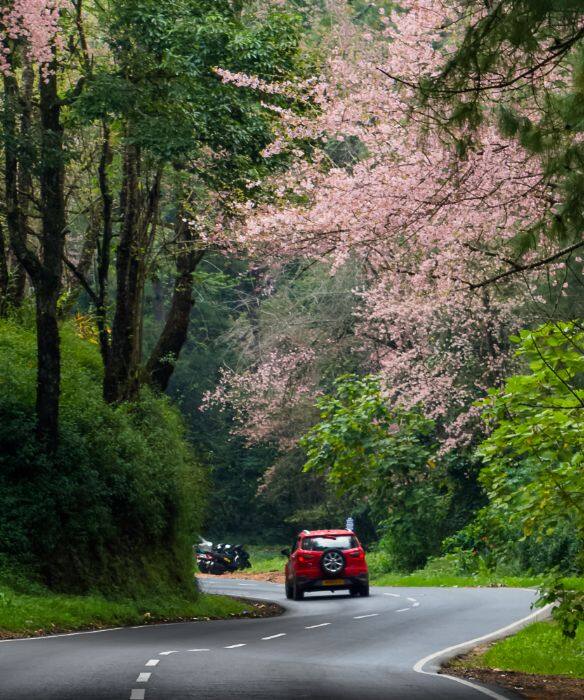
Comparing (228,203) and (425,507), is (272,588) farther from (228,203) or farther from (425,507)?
(228,203)

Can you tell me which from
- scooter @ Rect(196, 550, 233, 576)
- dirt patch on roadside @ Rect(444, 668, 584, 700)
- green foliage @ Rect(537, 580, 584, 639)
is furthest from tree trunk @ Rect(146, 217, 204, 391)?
scooter @ Rect(196, 550, 233, 576)

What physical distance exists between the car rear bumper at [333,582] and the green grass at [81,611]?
4791mm

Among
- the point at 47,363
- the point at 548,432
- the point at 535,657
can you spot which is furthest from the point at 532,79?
the point at 47,363

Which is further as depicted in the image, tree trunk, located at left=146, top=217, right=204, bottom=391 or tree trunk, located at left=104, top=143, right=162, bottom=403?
tree trunk, located at left=146, top=217, right=204, bottom=391

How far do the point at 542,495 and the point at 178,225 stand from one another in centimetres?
1678

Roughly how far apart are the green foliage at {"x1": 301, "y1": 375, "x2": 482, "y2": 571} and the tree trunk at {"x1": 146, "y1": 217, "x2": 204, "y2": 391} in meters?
3.68

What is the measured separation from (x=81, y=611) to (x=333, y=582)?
38.1 feet

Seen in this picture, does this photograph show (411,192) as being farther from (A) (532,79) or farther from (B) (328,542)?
(B) (328,542)

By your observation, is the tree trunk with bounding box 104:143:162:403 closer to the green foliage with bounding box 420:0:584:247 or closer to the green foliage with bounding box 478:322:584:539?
the green foliage with bounding box 478:322:584:539

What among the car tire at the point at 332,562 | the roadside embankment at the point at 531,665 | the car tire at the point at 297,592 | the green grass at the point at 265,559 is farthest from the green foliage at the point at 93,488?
the green grass at the point at 265,559

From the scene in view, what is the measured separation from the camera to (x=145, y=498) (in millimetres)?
26062

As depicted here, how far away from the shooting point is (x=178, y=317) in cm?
2925

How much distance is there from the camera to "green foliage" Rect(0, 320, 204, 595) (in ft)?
76.9

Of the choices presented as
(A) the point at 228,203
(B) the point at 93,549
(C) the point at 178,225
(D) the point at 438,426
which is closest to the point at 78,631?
(B) the point at 93,549
